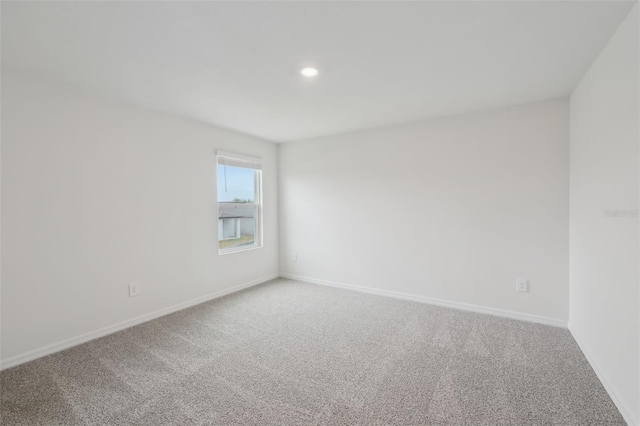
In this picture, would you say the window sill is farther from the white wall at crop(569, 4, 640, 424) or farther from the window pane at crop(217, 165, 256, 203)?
the white wall at crop(569, 4, 640, 424)

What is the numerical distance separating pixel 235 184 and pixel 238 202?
262 millimetres

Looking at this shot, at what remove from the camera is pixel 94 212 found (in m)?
2.60

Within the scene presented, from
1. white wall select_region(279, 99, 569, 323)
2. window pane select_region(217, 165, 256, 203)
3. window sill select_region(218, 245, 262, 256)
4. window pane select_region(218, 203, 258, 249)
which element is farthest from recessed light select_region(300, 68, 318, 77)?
window sill select_region(218, 245, 262, 256)

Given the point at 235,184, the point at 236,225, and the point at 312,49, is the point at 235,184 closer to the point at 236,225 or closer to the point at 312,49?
the point at 236,225

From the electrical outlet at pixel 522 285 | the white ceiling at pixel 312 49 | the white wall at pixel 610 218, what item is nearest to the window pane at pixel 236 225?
the white ceiling at pixel 312 49

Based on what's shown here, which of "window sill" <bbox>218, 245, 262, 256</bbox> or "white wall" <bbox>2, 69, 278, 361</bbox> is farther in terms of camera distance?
"window sill" <bbox>218, 245, 262, 256</bbox>

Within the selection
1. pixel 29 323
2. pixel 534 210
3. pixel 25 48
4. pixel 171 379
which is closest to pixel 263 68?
pixel 25 48

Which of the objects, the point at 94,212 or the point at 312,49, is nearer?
the point at 312,49

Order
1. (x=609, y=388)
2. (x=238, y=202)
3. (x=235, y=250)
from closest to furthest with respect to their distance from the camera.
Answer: (x=609, y=388)
(x=235, y=250)
(x=238, y=202)

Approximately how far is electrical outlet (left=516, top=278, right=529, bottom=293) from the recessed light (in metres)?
2.90

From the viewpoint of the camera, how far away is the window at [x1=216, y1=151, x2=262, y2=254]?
152 inches

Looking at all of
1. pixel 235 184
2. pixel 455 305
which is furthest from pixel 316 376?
pixel 235 184

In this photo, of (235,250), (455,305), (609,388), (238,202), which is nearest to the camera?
(609,388)

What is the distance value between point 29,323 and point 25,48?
2006mm
